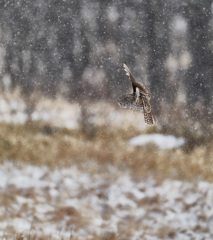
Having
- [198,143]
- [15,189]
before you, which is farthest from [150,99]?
[15,189]

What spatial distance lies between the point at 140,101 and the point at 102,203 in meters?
0.27

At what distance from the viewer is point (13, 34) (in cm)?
107

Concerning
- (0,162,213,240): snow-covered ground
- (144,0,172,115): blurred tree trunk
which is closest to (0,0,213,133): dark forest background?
(144,0,172,115): blurred tree trunk

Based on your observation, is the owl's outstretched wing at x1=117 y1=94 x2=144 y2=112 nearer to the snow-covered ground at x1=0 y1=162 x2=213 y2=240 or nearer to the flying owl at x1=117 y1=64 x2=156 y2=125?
the flying owl at x1=117 y1=64 x2=156 y2=125

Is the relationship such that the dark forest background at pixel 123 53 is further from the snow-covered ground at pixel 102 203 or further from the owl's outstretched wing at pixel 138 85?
the snow-covered ground at pixel 102 203

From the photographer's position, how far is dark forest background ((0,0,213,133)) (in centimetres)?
103

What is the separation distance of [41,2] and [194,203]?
62cm

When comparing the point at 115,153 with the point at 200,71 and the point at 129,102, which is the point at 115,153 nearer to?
the point at 129,102

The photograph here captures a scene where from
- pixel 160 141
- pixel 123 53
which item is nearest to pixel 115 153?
pixel 160 141

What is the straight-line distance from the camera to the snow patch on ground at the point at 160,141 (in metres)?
1.03

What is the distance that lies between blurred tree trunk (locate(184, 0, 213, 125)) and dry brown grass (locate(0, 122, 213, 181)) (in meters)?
0.09

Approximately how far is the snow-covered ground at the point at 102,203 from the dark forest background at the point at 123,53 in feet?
0.56

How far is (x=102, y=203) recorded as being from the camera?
1.05 m

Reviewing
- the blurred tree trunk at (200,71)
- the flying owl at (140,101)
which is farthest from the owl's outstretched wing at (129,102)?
the blurred tree trunk at (200,71)
